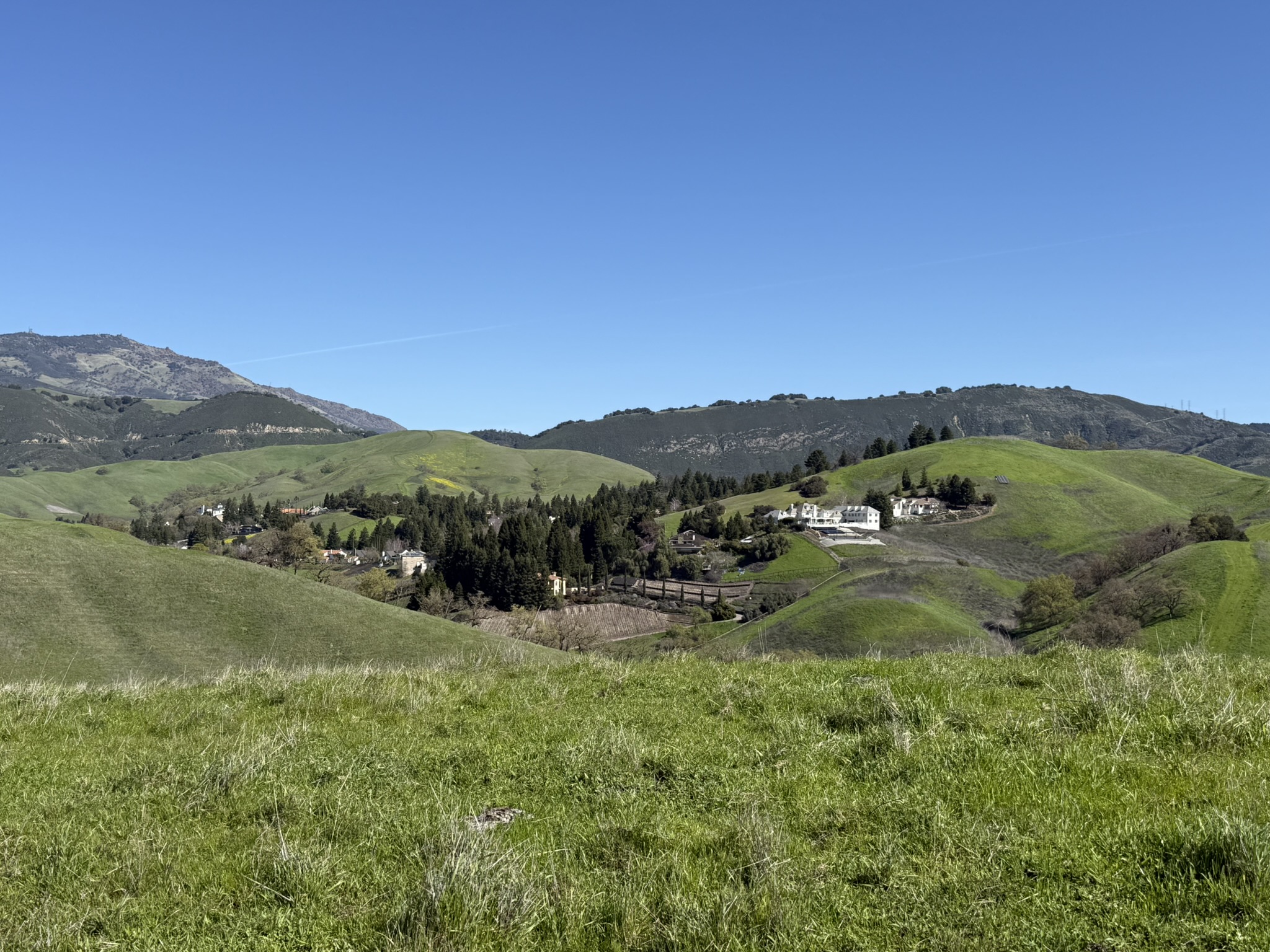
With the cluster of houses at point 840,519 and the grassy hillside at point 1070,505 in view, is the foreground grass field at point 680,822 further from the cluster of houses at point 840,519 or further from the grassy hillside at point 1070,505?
the grassy hillside at point 1070,505

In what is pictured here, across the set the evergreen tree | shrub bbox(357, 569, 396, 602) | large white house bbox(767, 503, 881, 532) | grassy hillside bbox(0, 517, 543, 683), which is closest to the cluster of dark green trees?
shrub bbox(357, 569, 396, 602)

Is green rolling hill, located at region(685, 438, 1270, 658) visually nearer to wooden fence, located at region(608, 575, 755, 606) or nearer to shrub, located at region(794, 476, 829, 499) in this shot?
shrub, located at region(794, 476, 829, 499)

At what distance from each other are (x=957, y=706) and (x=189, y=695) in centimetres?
1219

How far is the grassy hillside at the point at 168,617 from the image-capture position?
4697 centimetres

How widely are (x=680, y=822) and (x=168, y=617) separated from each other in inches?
2149

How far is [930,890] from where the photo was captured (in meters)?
5.77

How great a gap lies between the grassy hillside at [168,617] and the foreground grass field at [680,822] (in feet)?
119

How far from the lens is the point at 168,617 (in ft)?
172

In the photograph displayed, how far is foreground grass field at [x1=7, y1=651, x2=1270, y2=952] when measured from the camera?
5523 millimetres

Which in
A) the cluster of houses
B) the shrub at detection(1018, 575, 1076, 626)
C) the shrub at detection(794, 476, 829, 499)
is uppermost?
the shrub at detection(794, 476, 829, 499)

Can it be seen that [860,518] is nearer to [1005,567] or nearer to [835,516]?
[835,516]

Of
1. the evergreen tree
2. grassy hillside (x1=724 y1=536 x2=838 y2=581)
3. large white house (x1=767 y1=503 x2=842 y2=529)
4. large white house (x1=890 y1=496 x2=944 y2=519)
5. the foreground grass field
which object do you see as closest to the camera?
the foreground grass field

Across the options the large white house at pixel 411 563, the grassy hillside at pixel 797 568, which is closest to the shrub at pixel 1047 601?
the grassy hillside at pixel 797 568

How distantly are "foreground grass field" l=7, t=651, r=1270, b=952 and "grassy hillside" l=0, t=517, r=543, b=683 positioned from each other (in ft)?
119
